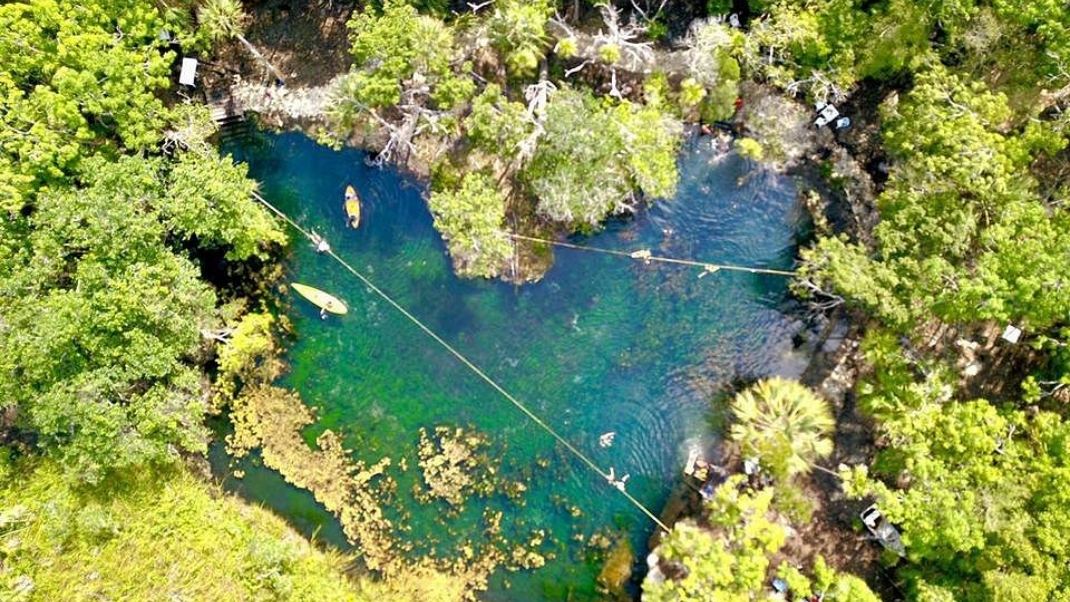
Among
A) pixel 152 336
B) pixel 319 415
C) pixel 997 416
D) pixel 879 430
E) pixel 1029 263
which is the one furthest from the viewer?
pixel 319 415

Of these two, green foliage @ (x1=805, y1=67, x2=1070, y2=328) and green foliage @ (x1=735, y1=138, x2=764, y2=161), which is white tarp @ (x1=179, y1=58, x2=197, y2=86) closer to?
green foliage @ (x1=735, y1=138, x2=764, y2=161)

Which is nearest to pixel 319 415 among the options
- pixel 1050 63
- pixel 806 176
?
pixel 806 176

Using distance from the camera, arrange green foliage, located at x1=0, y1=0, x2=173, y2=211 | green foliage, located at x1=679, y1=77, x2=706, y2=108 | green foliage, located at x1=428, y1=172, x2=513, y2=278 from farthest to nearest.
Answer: green foliage, located at x1=428, y1=172, x2=513, y2=278, green foliage, located at x1=679, y1=77, x2=706, y2=108, green foliage, located at x1=0, y1=0, x2=173, y2=211

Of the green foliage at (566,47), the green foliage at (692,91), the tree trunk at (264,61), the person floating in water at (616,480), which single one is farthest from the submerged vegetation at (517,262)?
the person floating in water at (616,480)

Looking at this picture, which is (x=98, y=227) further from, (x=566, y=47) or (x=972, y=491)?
(x=972, y=491)

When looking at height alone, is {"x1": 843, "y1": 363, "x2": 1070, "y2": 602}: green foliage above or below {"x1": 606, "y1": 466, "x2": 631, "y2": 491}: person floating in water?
above

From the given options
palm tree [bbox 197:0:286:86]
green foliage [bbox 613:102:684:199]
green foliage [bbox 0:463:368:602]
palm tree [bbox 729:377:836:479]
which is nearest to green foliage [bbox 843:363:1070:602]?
palm tree [bbox 729:377:836:479]

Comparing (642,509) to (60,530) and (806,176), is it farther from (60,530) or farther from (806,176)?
(60,530)
